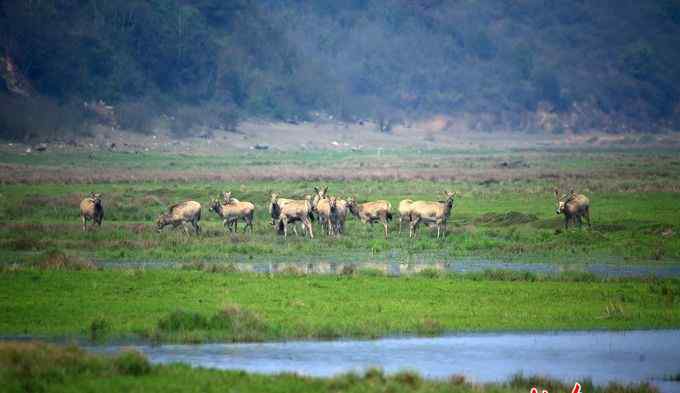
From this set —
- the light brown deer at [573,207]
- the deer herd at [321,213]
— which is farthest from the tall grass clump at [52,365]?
the light brown deer at [573,207]

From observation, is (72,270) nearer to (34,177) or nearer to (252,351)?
(252,351)

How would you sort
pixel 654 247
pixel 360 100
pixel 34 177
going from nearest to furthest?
pixel 654 247 → pixel 34 177 → pixel 360 100

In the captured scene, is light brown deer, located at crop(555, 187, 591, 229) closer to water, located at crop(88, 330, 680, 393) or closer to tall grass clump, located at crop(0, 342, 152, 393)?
water, located at crop(88, 330, 680, 393)

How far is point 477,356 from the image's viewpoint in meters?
20.3

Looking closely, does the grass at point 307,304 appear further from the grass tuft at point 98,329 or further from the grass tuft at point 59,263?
the grass tuft at point 59,263

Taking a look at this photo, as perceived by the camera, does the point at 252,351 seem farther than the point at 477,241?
No

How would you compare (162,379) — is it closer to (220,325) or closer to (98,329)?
(98,329)

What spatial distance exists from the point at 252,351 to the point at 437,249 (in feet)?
47.6

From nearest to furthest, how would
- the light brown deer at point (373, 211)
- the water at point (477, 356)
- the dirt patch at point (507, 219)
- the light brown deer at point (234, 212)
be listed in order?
the water at point (477, 356) → the light brown deer at point (234, 212) → the light brown deer at point (373, 211) → the dirt patch at point (507, 219)

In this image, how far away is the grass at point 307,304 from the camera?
21.8 m

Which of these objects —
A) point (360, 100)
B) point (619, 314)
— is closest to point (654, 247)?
point (619, 314)

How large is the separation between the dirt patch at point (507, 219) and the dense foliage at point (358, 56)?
4974 centimetres

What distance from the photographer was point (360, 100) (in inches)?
5443

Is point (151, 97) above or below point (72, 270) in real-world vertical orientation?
above
